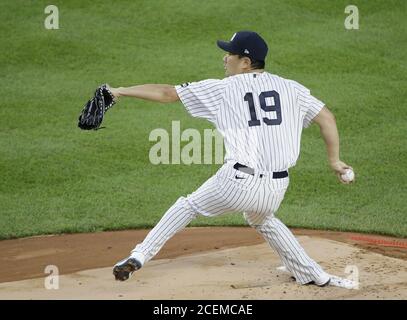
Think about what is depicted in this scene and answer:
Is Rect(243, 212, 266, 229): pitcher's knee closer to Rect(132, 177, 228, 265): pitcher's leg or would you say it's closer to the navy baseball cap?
Rect(132, 177, 228, 265): pitcher's leg

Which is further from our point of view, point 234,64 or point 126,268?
point 234,64

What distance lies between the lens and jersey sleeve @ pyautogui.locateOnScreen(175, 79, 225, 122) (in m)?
5.55

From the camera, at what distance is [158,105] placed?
10.5 meters

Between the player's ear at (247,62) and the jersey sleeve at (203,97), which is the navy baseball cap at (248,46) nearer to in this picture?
the player's ear at (247,62)

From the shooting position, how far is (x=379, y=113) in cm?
1015

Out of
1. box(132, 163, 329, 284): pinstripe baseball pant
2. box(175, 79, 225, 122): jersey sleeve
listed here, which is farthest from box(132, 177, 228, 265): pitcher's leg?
box(175, 79, 225, 122): jersey sleeve

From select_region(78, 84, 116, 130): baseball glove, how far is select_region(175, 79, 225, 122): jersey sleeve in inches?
17.4

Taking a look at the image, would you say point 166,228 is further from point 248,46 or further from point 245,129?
point 248,46

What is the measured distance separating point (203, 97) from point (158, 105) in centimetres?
501

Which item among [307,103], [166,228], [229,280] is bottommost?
[229,280]

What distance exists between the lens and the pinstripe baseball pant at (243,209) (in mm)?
5531

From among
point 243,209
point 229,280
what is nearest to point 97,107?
point 243,209

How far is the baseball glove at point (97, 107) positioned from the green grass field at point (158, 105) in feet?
7.23

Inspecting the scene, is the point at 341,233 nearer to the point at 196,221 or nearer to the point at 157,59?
the point at 196,221
